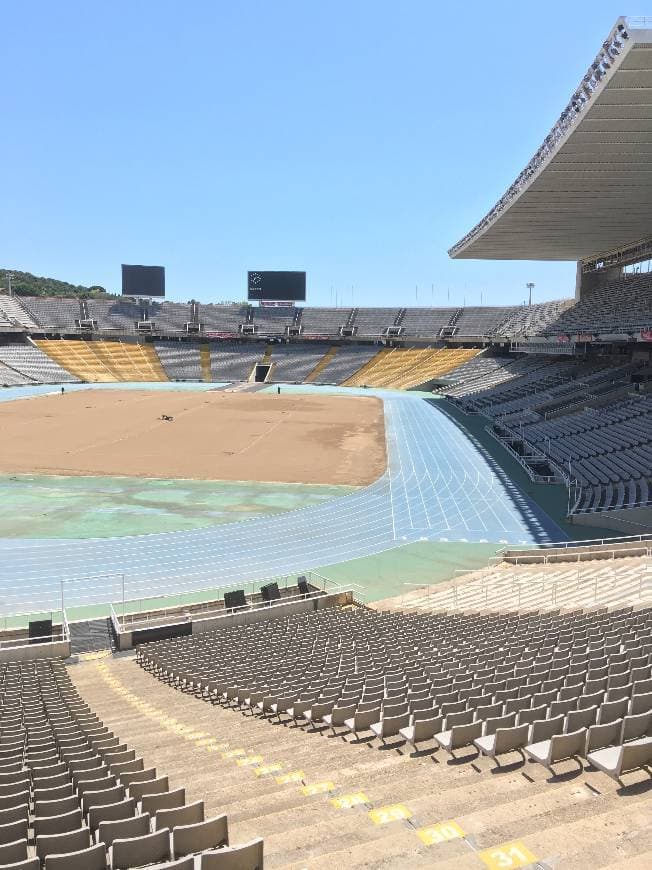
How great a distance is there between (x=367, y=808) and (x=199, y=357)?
100179 mm

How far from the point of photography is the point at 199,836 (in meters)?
4.34

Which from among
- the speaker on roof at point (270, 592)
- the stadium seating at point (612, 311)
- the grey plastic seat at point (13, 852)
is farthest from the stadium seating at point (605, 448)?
the grey plastic seat at point (13, 852)

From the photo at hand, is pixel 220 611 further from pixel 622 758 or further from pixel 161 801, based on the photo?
pixel 622 758

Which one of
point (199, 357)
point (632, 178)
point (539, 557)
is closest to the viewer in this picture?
point (539, 557)

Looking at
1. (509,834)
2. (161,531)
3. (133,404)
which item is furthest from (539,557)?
(133,404)

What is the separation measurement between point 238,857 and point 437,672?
652cm

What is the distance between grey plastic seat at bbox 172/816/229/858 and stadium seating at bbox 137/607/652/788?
110 inches

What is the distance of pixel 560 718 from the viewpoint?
6211 mm

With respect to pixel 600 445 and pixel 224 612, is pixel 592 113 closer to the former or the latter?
pixel 600 445

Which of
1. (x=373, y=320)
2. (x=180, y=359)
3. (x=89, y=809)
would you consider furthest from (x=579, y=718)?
(x=373, y=320)

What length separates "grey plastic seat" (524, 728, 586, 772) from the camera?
5594mm

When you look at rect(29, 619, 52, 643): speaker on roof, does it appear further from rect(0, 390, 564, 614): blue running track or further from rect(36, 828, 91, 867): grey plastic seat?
rect(36, 828, 91, 867): grey plastic seat

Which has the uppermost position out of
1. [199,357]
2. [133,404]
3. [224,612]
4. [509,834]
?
[199,357]

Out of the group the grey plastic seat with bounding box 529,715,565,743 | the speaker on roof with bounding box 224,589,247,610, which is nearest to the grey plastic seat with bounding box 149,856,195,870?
the grey plastic seat with bounding box 529,715,565,743
